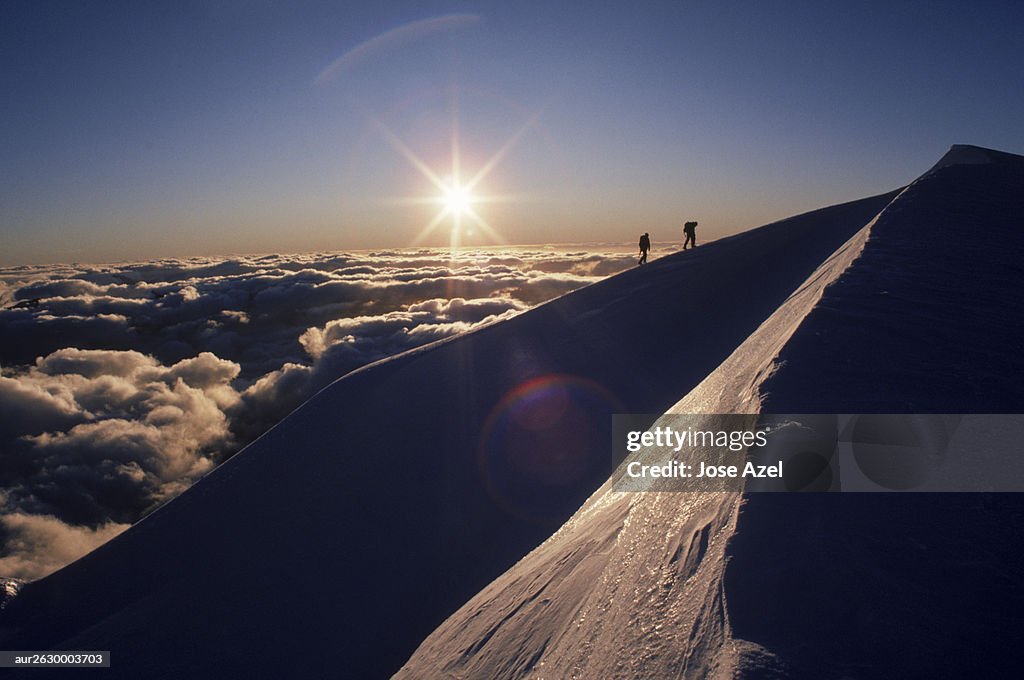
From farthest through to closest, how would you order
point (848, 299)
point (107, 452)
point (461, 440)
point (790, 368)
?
1. point (107, 452)
2. point (461, 440)
3. point (848, 299)
4. point (790, 368)

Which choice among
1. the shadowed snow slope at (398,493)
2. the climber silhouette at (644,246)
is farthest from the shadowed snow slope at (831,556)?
the climber silhouette at (644,246)

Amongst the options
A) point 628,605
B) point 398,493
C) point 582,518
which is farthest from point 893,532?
point 398,493

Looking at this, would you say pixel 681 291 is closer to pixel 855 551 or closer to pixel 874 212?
pixel 874 212

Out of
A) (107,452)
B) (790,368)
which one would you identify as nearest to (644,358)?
(790,368)

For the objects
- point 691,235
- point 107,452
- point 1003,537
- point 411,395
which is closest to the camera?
point 1003,537

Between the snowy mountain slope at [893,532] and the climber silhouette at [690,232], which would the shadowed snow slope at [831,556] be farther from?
the climber silhouette at [690,232]

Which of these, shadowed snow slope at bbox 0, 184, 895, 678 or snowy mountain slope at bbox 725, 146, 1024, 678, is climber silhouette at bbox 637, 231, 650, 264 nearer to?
shadowed snow slope at bbox 0, 184, 895, 678
